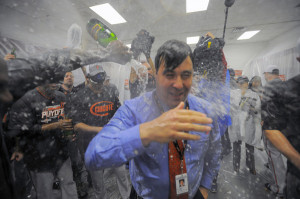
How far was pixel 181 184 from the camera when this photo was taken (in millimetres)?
1097

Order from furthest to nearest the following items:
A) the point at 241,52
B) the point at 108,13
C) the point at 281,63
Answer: the point at 241,52, the point at 281,63, the point at 108,13

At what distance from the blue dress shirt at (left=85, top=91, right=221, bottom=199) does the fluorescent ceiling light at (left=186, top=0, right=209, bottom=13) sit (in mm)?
5005

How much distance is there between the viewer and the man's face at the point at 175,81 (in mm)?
1112

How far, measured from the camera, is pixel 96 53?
114 cm

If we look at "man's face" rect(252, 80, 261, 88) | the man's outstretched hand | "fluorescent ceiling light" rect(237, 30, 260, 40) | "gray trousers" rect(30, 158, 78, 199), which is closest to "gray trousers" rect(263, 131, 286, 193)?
"man's face" rect(252, 80, 261, 88)

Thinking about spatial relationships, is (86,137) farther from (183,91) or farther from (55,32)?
(55,32)

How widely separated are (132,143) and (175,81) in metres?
0.66

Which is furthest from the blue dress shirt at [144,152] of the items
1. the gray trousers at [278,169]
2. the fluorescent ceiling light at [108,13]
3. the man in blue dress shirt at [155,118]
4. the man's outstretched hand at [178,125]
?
the fluorescent ceiling light at [108,13]

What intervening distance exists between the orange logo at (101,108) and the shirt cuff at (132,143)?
1969 mm

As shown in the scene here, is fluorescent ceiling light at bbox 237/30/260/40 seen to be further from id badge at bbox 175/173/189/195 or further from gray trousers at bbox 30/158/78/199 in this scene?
gray trousers at bbox 30/158/78/199

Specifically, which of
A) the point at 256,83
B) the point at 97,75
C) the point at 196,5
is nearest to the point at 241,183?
the point at 256,83

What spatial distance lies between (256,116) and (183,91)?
11.8 feet

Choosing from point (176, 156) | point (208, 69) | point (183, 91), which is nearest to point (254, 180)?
point (208, 69)

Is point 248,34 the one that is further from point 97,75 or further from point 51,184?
point 51,184
